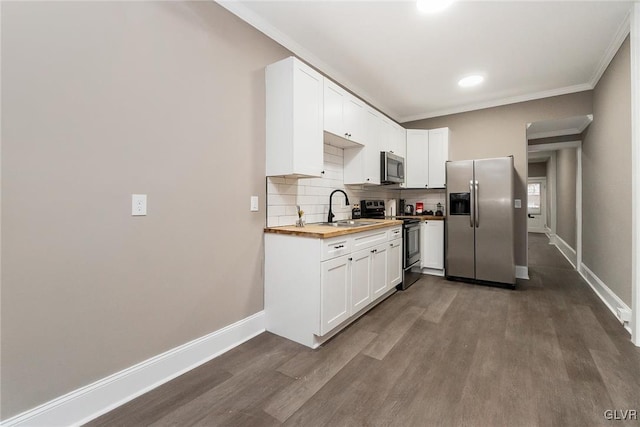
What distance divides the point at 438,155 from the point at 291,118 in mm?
3041

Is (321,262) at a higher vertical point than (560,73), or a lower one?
lower

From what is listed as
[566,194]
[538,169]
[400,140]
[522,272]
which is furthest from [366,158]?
[538,169]

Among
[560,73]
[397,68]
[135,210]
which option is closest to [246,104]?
[135,210]

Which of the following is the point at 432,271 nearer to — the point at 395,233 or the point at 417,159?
the point at 395,233

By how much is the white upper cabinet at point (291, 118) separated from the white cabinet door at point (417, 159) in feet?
8.57

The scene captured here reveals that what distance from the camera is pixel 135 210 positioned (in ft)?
5.41

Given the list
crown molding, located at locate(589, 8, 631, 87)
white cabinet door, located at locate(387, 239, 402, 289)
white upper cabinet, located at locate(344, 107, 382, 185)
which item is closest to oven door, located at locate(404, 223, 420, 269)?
white cabinet door, located at locate(387, 239, 402, 289)

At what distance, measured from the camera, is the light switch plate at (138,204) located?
1642 mm

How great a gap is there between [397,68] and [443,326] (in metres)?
2.82

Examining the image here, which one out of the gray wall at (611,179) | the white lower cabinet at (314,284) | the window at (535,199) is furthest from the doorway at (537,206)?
the white lower cabinet at (314,284)

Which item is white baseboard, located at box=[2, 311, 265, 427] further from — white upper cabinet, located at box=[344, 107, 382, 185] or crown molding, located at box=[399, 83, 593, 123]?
crown molding, located at box=[399, 83, 593, 123]

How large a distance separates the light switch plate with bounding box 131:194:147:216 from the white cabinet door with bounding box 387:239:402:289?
96.0 inches

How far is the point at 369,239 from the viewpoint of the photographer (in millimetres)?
2828

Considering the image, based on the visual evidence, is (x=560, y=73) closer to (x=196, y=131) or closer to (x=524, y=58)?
(x=524, y=58)
